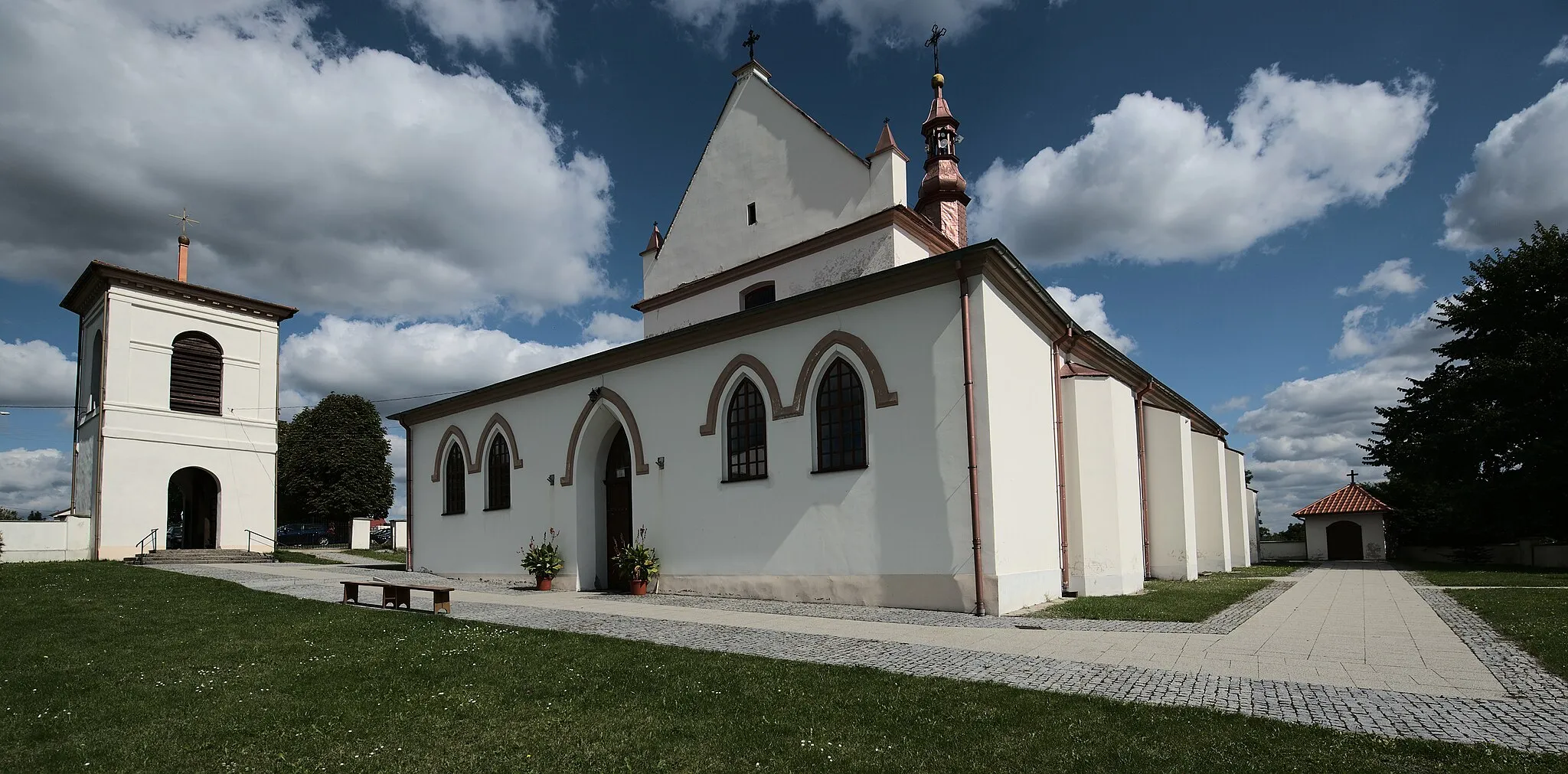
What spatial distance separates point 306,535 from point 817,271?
34749 mm

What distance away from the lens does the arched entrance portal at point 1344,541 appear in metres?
35.3

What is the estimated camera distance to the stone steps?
25047mm

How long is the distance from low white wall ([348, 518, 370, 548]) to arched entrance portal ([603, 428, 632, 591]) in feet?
77.0

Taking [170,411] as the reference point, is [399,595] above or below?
below

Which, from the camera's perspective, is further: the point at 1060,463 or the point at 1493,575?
the point at 1493,575

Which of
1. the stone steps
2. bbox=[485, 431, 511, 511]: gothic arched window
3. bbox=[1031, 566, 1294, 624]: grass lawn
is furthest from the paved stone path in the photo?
the stone steps

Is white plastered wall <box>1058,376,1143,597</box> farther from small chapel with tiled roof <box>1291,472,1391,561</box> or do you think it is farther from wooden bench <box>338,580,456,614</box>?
small chapel with tiled roof <box>1291,472,1391,561</box>

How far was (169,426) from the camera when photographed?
88.9 ft

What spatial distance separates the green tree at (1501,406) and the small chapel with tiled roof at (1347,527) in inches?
181

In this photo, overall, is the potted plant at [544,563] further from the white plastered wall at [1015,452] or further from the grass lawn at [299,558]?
the grass lawn at [299,558]

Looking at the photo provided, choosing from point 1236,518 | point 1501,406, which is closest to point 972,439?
point 1236,518

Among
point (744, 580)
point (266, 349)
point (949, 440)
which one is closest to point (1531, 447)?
point (949, 440)

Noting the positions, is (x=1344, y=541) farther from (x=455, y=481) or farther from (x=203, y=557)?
(x=203, y=557)

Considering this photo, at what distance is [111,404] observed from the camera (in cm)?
2583
